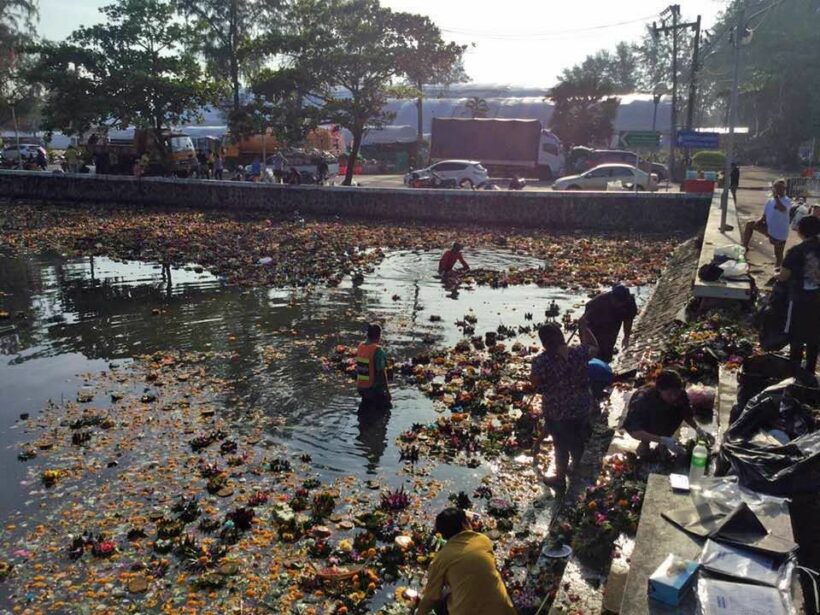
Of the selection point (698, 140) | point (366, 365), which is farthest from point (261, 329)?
point (698, 140)

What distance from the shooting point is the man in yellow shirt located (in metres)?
4.83

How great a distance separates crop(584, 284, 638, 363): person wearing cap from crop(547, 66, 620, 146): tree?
161 feet

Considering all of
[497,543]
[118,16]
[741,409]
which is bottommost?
[497,543]

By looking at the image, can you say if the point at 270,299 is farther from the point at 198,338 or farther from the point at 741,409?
the point at 741,409

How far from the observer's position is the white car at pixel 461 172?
37.7m

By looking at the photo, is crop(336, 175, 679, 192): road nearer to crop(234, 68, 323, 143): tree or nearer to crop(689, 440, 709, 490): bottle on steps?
crop(234, 68, 323, 143): tree

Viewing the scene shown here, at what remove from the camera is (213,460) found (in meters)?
9.07

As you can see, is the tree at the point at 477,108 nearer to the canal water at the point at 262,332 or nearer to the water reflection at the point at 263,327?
the canal water at the point at 262,332

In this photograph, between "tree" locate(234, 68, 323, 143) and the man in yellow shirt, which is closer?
the man in yellow shirt

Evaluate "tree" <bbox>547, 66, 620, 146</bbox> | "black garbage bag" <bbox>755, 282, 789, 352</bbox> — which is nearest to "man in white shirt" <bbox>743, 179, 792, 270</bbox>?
"black garbage bag" <bbox>755, 282, 789, 352</bbox>

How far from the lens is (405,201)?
3209 centimetres

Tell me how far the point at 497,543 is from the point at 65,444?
573 cm

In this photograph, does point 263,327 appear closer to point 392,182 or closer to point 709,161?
point 392,182

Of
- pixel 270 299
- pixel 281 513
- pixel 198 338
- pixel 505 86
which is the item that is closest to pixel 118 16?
pixel 270 299
